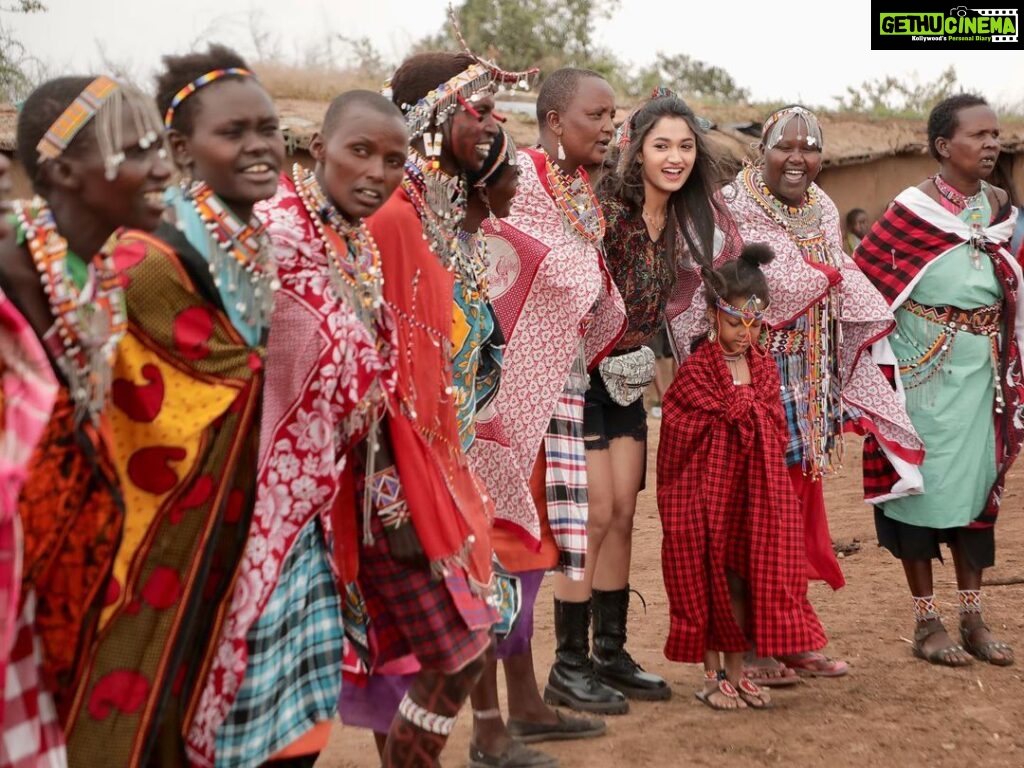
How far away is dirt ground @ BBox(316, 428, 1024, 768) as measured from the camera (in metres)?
5.14

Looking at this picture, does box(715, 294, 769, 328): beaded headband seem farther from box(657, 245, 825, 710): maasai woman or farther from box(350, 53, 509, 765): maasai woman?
box(350, 53, 509, 765): maasai woman

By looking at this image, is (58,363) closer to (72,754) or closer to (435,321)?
(72,754)

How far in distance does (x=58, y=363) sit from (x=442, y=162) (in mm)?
1822

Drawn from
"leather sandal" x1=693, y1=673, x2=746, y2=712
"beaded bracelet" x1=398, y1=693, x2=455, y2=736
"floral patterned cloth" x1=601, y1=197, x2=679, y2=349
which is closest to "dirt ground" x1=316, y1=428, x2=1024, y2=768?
"leather sandal" x1=693, y1=673, x2=746, y2=712

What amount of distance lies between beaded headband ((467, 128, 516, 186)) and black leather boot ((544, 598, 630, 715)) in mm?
1933

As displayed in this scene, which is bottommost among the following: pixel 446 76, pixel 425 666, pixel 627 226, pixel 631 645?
pixel 631 645

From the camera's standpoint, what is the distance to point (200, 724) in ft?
11.0

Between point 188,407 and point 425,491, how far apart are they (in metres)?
0.79

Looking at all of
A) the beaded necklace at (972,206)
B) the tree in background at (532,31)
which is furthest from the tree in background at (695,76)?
the beaded necklace at (972,206)

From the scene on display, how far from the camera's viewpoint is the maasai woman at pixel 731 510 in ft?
18.6

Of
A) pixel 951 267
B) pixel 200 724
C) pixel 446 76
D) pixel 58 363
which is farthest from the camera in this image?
pixel 951 267

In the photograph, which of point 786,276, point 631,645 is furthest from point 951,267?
point 631,645

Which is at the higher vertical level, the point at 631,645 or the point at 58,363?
the point at 58,363

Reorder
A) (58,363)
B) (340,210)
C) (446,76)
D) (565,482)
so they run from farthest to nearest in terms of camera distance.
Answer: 1. (565,482)
2. (446,76)
3. (340,210)
4. (58,363)
